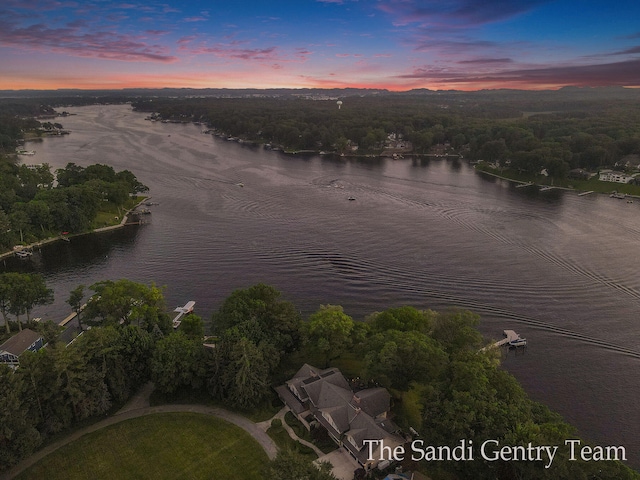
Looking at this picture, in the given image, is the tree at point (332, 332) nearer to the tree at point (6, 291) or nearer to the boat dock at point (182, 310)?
the boat dock at point (182, 310)

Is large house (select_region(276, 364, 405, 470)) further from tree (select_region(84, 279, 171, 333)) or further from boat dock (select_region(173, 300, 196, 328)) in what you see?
boat dock (select_region(173, 300, 196, 328))

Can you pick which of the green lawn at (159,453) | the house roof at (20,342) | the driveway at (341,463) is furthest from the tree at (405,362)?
the house roof at (20,342)

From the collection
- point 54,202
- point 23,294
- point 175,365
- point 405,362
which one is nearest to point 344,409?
point 405,362

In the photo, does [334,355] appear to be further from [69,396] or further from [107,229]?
[107,229]

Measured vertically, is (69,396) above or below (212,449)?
above

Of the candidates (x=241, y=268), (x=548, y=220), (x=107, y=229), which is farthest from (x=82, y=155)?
(x=548, y=220)

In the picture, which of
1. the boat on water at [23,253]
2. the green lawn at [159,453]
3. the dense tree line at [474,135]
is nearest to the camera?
the green lawn at [159,453]
